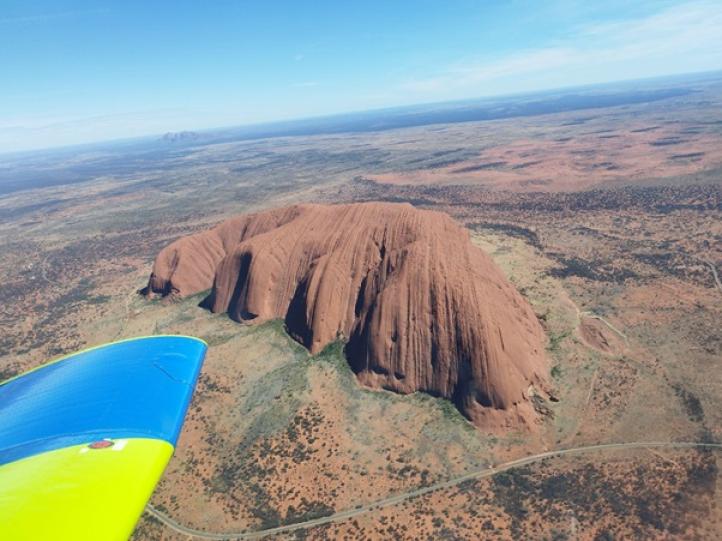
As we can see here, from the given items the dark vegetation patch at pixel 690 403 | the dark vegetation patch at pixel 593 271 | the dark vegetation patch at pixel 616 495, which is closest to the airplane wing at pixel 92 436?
the dark vegetation patch at pixel 616 495

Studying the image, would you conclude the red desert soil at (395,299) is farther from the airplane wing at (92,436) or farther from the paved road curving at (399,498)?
the airplane wing at (92,436)

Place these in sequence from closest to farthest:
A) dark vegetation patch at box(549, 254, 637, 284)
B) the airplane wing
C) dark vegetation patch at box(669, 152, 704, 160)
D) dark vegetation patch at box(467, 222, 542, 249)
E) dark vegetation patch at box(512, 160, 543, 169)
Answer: the airplane wing → dark vegetation patch at box(549, 254, 637, 284) → dark vegetation patch at box(467, 222, 542, 249) → dark vegetation patch at box(669, 152, 704, 160) → dark vegetation patch at box(512, 160, 543, 169)

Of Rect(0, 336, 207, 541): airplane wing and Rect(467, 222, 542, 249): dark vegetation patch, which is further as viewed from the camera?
Rect(467, 222, 542, 249): dark vegetation patch

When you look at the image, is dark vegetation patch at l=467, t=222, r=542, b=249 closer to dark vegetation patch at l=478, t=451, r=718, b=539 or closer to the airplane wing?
dark vegetation patch at l=478, t=451, r=718, b=539

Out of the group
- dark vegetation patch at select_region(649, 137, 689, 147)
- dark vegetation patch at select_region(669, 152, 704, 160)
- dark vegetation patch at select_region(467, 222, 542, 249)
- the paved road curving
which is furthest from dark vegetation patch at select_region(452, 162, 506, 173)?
the paved road curving

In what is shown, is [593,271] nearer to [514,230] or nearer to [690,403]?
[514,230]

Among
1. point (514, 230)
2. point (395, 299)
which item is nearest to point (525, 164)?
point (514, 230)
